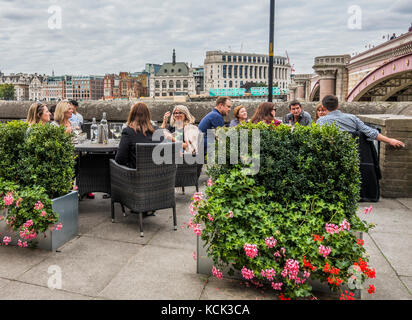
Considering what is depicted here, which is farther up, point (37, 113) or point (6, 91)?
point (6, 91)

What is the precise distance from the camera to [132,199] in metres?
3.81

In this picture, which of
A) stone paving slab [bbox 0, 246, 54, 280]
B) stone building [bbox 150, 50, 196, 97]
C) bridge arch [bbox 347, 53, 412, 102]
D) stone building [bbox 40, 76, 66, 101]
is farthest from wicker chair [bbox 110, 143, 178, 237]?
stone building [bbox 40, 76, 66, 101]

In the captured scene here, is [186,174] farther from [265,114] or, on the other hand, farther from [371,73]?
[371,73]

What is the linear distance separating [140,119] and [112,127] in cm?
171

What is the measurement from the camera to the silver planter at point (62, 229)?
334 centimetres

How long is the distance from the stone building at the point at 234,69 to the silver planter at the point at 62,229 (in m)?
155

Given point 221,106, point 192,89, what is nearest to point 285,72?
point 192,89

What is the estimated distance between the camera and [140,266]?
3.05 m

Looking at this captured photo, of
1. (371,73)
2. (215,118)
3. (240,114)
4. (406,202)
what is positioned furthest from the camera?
(371,73)

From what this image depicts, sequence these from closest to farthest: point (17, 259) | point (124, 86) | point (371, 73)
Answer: point (17, 259), point (371, 73), point (124, 86)

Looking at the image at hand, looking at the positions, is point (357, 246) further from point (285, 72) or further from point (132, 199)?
point (285, 72)

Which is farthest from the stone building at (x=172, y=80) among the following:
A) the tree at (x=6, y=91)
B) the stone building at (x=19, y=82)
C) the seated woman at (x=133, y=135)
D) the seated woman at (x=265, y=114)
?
the seated woman at (x=133, y=135)

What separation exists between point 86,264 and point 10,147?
132 cm

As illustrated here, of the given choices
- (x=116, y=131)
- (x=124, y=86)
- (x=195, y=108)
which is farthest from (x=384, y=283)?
(x=124, y=86)
